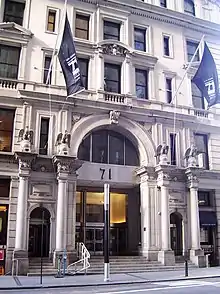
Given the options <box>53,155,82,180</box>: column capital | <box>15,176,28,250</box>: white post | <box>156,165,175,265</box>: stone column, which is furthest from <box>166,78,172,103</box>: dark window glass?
<box>15,176,28,250</box>: white post

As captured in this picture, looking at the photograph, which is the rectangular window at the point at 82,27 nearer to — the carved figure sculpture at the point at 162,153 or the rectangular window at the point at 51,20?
the rectangular window at the point at 51,20

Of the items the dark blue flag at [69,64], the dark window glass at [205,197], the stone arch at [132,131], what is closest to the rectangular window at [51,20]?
the dark blue flag at [69,64]

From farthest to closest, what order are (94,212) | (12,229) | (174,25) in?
1. (174,25)
2. (94,212)
3. (12,229)

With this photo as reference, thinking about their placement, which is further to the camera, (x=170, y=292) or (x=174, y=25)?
(x=174, y=25)

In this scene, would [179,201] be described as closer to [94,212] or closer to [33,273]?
[94,212]

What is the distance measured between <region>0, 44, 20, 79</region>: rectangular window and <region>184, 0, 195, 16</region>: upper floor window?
16794 mm

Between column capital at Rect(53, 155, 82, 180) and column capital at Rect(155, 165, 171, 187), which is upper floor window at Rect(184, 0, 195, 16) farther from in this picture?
column capital at Rect(53, 155, 82, 180)

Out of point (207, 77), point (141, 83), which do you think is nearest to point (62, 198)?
point (141, 83)

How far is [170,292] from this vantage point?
44.8ft

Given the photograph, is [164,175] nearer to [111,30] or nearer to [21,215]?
[21,215]

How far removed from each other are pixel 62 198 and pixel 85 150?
5.05m

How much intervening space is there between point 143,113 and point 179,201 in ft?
23.4

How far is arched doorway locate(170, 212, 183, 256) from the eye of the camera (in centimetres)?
2588

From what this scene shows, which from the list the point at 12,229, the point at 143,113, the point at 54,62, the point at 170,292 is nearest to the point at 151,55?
the point at 143,113
